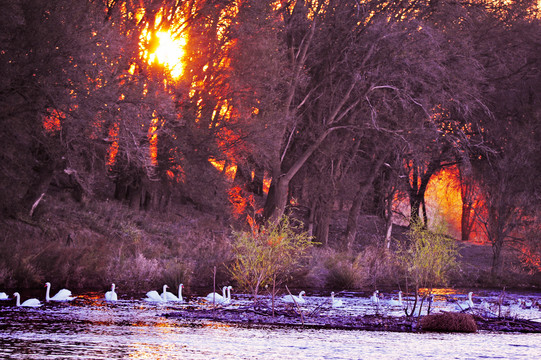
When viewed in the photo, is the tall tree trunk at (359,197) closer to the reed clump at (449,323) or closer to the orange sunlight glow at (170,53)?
the orange sunlight glow at (170,53)

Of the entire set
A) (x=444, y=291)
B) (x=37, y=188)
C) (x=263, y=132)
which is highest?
(x=263, y=132)

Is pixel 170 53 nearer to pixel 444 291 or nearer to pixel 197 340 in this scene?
pixel 444 291

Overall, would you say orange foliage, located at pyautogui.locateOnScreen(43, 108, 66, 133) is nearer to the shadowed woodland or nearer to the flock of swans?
the shadowed woodland

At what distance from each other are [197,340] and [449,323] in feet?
22.7

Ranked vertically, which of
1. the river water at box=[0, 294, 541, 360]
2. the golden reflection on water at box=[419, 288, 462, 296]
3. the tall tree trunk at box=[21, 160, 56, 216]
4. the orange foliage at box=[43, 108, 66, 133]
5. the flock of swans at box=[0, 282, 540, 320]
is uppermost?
the orange foliage at box=[43, 108, 66, 133]

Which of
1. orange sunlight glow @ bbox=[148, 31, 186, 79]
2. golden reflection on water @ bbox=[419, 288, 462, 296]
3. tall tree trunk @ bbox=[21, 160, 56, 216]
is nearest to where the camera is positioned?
tall tree trunk @ bbox=[21, 160, 56, 216]

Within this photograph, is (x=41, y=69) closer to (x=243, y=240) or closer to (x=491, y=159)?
(x=243, y=240)

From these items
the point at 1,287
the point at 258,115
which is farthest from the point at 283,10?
the point at 1,287

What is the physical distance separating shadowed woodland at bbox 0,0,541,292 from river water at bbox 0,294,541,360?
7.26m

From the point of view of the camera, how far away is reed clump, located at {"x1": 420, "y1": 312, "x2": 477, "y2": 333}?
17780 mm

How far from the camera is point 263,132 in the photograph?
3409 cm

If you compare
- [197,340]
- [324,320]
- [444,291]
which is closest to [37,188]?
[324,320]

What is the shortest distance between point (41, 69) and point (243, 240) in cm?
791

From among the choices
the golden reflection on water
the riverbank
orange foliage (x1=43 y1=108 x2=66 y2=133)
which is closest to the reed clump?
the riverbank
